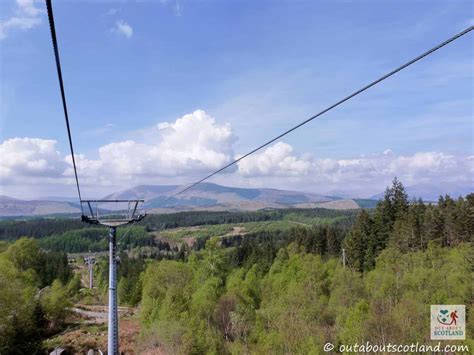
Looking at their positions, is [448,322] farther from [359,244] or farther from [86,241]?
[86,241]

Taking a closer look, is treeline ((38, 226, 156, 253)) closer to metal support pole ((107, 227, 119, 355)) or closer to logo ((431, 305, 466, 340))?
logo ((431, 305, 466, 340))

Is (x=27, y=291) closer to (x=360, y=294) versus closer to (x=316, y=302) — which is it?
(x=316, y=302)

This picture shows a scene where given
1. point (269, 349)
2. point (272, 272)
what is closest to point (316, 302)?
point (269, 349)

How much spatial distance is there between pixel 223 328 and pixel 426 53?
3548 centimetres

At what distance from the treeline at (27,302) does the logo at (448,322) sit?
31174 millimetres

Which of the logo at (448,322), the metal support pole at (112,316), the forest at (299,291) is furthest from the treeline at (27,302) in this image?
the logo at (448,322)

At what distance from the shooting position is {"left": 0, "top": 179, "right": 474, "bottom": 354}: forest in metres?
24.4

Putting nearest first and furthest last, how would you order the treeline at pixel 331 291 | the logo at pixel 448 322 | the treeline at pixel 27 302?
1. the logo at pixel 448 322
2. the treeline at pixel 331 291
3. the treeline at pixel 27 302

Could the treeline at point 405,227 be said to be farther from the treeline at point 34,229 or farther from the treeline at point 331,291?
the treeline at point 34,229

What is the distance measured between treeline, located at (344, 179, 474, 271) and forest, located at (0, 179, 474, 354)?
150 mm

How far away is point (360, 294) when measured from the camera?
3625 cm

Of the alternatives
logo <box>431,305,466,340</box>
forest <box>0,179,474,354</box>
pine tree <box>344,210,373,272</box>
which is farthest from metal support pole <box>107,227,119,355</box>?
Result: pine tree <box>344,210,373,272</box>

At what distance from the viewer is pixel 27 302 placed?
37.5 meters

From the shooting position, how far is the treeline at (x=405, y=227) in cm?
4903
